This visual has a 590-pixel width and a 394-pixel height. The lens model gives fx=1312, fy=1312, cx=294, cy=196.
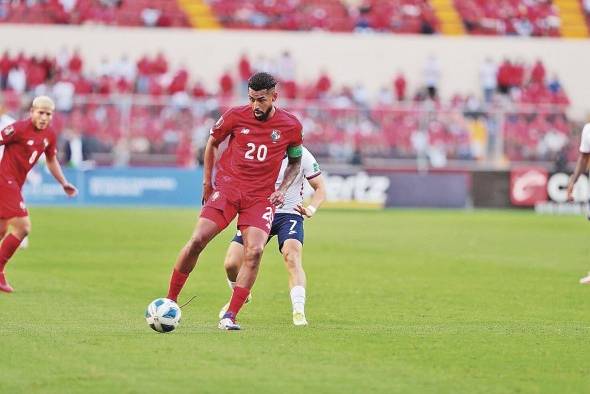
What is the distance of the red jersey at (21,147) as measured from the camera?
14930mm

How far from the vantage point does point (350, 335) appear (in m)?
11.4

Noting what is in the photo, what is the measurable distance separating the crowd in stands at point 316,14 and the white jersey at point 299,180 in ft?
105

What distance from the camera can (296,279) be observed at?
12.3m

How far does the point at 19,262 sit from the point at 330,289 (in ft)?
17.7

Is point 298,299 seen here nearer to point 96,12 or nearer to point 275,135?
point 275,135

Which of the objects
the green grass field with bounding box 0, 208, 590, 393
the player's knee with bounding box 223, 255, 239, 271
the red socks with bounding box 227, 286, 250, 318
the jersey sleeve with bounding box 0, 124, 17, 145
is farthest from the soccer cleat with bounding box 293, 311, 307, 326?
the jersey sleeve with bounding box 0, 124, 17, 145

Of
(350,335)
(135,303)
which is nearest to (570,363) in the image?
(350,335)

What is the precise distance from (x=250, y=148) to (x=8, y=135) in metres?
4.42

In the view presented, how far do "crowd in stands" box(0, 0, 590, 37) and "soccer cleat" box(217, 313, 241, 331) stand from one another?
3326 centimetres

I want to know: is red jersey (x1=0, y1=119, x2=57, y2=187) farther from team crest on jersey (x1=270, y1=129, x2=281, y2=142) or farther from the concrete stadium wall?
the concrete stadium wall

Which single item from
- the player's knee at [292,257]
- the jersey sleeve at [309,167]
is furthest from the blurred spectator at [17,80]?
the player's knee at [292,257]

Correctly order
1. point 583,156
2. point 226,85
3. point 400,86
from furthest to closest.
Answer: point 400,86, point 226,85, point 583,156

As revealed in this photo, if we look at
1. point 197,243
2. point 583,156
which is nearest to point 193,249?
point 197,243

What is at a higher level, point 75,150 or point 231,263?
point 231,263
